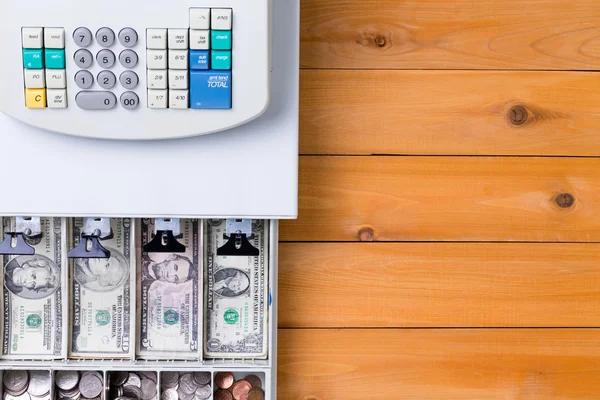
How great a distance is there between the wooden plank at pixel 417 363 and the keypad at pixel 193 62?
392 millimetres

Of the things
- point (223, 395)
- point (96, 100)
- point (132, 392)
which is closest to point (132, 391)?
point (132, 392)

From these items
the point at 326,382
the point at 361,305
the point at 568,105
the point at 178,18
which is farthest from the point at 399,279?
the point at 178,18

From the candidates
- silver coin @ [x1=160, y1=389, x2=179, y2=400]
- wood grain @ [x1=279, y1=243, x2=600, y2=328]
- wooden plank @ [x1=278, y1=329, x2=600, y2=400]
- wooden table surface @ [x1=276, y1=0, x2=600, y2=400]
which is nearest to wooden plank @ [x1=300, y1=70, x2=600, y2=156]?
wooden table surface @ [x1=276, y1=0, x2=600, y2=400]

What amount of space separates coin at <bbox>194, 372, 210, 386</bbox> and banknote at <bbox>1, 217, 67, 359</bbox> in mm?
169

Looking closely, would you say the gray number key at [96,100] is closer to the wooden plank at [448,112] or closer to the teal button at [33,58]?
the teal button at [33,58]

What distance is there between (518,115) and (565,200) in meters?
0.14

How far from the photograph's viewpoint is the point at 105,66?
61cm

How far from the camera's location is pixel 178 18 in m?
0.61

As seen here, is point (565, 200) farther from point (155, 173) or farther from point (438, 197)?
point (155, 173)

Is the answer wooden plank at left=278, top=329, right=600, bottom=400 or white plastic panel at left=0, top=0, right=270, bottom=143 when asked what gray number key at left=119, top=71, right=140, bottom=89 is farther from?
wooden plank at left=278, top=329, right=600, bottom=400

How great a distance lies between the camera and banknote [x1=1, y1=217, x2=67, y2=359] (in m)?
0.75

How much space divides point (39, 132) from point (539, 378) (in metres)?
0.75

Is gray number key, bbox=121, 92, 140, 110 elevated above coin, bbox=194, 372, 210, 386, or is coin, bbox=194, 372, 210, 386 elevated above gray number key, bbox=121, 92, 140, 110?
gray number key, bbox=121, 92, 140, 110

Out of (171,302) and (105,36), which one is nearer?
(105,36)
